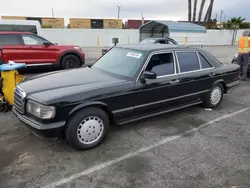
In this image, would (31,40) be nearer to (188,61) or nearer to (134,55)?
(134,55)

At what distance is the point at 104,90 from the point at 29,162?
147 cm

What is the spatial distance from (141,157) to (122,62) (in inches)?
70.8

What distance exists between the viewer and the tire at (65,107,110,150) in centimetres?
309

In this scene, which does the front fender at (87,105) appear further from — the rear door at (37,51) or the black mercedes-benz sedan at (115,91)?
the rear door at (37,51)

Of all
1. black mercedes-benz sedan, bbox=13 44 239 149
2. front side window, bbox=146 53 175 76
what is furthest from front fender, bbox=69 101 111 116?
front side window, bbox=146 53 175 76

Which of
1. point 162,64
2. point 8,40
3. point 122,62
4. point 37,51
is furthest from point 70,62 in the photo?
point 162,64

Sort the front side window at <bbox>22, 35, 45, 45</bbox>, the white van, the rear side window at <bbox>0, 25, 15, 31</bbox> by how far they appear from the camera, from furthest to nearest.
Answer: the white van → the rear side window at <bbox>0, 25, 15, 31</bbox> → the front side window at <bbox>22, 35, 45, 45</bbox>

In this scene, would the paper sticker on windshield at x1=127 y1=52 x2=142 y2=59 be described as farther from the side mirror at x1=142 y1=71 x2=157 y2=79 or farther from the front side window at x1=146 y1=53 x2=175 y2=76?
the side mirror at x1=142 y1=71 x2=157 y2=79

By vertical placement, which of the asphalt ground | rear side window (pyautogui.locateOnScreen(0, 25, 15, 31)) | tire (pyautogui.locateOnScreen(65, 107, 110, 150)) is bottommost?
the asphalt ground

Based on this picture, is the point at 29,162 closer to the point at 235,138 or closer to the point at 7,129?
the point at 7,129

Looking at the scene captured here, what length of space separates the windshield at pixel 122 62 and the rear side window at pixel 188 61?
91 centimetres

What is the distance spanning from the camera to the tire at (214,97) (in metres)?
4.93

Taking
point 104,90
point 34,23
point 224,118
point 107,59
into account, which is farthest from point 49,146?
point 34,23

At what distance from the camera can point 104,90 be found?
3285 millimetres
